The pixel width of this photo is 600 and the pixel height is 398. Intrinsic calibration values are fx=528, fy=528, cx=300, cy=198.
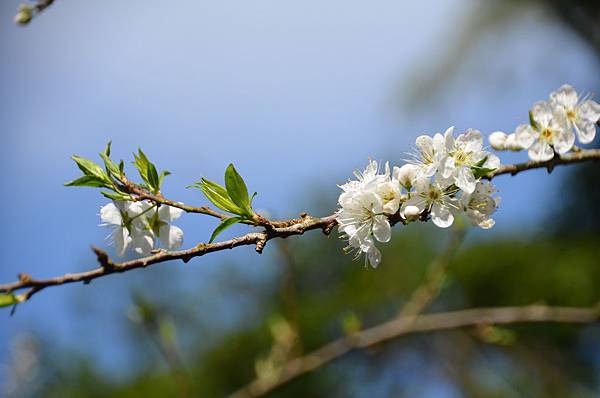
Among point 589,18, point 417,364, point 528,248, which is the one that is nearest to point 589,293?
point 528,248

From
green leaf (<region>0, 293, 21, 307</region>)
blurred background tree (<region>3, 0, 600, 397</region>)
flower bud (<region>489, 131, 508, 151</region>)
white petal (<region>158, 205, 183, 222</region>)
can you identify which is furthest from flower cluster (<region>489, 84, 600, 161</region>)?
blurred background tree (<region>3, 0, 600, 397</region>)

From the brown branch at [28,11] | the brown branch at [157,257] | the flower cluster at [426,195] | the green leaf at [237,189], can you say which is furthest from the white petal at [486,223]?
the brown branch at [28,11]

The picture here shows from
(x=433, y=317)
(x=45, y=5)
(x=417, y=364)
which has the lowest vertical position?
(x=417, y=364)

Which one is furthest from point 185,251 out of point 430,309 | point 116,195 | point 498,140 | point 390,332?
point 430,309

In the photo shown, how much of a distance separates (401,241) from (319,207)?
1.44 meters

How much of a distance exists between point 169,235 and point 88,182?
134mm

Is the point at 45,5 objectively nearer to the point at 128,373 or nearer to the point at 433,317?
the point at 433,317

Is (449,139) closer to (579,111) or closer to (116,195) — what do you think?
(579,111)

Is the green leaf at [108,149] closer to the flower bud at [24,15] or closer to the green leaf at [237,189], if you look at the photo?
the green leaf at [237,189]

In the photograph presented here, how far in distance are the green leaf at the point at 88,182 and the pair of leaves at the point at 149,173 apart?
47 mm

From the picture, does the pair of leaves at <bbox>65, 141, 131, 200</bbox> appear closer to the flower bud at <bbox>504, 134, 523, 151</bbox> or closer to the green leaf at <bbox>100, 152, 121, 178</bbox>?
the green leaf at <bbox>100, 152, 121, 178</bbox>

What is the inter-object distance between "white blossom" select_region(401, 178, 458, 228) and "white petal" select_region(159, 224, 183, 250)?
33cm

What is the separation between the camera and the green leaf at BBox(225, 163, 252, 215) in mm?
668

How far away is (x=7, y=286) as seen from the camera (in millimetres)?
579
